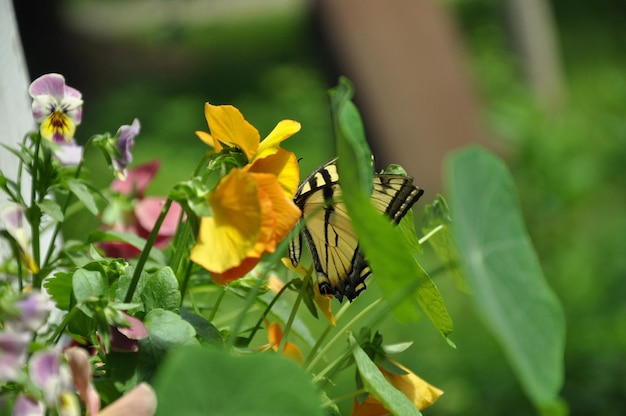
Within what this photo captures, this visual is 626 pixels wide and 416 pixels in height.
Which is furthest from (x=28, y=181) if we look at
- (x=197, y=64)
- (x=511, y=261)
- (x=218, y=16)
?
(x=218, y=16)

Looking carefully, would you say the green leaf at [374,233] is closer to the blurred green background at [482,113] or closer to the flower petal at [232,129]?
the flower petal at [232,129]

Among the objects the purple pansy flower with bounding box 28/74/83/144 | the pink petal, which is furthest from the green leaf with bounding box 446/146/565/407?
the pink petal

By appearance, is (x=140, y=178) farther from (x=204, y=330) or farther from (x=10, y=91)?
(x=204, y=330)

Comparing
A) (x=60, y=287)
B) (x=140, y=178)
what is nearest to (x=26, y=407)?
(x=60, y=287)

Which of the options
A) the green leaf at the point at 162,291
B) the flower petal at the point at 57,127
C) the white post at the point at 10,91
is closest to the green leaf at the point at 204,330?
the green leaf at the point at 162,291

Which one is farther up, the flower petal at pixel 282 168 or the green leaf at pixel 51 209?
the flower petal at pixel 282 168

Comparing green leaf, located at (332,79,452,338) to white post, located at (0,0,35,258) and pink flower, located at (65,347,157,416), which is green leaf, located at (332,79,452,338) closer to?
pink flower, located at (65,347,157,416)
